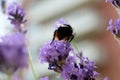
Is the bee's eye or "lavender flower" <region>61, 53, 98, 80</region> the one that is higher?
the bee's eye

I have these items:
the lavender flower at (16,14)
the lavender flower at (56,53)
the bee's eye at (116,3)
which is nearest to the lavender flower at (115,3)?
the bee's eye at (116,3)

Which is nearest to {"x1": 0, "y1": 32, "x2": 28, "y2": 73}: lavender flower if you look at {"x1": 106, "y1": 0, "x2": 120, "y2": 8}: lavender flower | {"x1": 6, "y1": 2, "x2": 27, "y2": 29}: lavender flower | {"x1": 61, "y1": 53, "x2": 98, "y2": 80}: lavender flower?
{"x1": 61, "y1": 53, "x2": 98, "y2": 80}: lavender flower

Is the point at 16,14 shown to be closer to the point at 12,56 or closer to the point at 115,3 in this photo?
the point at 115,3

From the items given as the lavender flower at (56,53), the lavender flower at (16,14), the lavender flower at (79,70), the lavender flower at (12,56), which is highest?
the lavender flower at (16,14)

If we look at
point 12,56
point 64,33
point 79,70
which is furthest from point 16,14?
point 12,56

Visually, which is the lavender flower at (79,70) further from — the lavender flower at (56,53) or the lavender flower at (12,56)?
the lavender flower at (12,56)

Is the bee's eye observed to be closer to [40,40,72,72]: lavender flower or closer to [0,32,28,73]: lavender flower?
[40,40,72,72]: lavender flower
